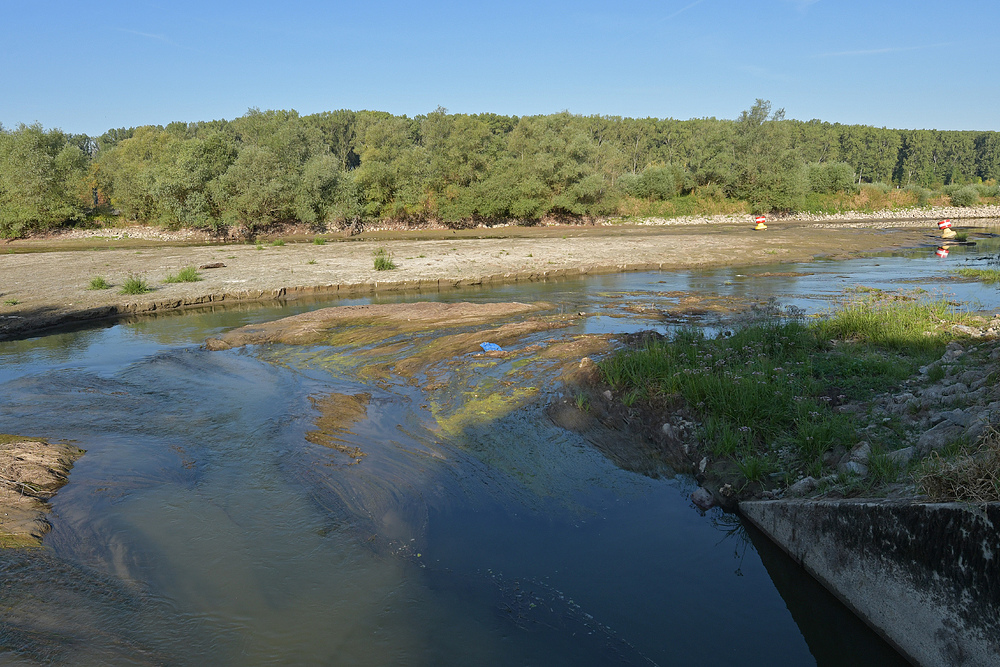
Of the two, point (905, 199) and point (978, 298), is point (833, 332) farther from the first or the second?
point (905, 199)

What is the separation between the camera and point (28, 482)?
645 centimetres

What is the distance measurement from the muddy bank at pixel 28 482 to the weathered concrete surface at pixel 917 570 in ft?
22.2

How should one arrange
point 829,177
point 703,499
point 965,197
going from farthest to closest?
point 965,197, point 829,177, point 703,499

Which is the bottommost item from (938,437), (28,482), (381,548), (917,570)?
(381,548)

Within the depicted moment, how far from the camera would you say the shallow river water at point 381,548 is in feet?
14.1

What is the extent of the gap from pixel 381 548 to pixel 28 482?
13.5 feet

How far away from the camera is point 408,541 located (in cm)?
550

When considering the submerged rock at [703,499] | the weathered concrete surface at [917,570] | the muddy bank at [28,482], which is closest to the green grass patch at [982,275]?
the submerged rock at [703,499]

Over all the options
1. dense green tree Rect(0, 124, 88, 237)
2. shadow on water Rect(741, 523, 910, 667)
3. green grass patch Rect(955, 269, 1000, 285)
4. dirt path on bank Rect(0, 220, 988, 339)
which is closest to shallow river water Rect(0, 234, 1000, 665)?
shadow on water Rect(741, 523, 910, 667)

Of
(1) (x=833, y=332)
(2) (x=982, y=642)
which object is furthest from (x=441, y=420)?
(1) (x=833, y=332)

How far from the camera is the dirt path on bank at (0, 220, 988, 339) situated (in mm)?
17484

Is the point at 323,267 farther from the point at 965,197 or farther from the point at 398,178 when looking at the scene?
the point at 965,197

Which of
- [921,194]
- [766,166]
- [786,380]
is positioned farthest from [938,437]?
[921,194]

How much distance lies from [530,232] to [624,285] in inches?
1078
